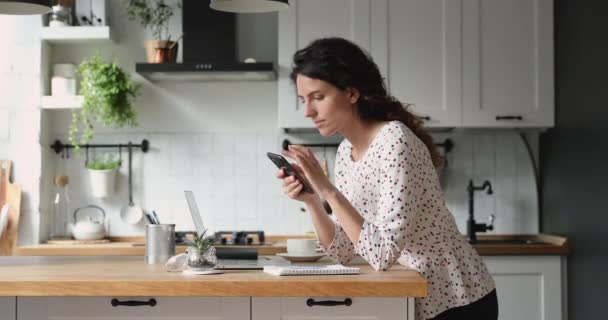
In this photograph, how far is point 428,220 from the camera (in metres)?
2.39

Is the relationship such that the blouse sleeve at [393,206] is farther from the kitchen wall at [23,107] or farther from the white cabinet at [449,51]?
the kitchen wall at [23,107]

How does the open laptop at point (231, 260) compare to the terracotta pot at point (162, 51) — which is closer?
the open laptop at point (231, 260)

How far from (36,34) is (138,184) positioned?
1037 millimetres

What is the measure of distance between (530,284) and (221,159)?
6.25 feet

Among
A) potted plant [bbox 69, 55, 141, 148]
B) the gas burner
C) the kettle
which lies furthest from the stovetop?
potted plant [bbox 69, 55, 141, 148]

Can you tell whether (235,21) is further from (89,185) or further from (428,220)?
(428,220)

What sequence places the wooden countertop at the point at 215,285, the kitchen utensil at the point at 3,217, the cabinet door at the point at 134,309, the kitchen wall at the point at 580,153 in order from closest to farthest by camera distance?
the wooden countertop at the point at 215,285 < the cabinet door at the point at 134,309 < the kitchen wall at the point at 580,153 < the kitchen utensil at the point at 3,217

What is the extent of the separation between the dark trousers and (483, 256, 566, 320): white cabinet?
1950 mm

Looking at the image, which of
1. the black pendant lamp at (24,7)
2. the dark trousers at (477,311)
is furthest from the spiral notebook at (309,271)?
the black pendant lamp at (24,7)

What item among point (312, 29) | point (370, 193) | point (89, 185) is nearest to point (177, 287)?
point (370, 193)

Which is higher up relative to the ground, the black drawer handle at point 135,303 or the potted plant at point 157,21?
the potted plant at point 157,21

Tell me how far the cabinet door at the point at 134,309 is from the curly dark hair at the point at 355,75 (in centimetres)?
69

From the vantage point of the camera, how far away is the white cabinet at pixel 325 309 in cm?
229

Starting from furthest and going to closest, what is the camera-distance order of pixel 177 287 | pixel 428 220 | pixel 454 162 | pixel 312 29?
pixel 454 162, pixel 312 29, pixel 428 220, pixel 177 287
